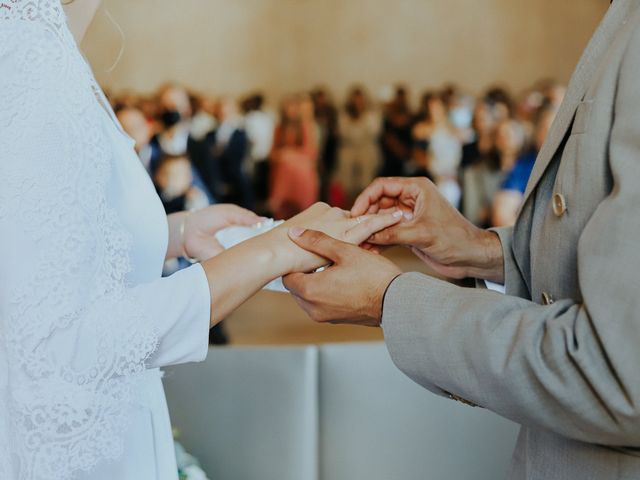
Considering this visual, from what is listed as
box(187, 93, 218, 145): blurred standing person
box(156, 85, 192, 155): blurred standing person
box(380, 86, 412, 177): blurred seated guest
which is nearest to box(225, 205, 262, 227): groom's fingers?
box(156, 85, 192, 155): blurred standing person

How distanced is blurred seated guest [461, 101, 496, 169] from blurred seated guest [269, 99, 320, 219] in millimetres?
2220

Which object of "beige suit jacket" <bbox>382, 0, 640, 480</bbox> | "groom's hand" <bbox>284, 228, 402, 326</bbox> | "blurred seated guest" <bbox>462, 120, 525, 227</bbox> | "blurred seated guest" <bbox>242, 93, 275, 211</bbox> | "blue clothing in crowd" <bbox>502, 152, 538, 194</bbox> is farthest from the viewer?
"blurred seated guest" <bbox>242, 93, 275, 211</bbox>

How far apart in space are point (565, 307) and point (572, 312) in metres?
0.05

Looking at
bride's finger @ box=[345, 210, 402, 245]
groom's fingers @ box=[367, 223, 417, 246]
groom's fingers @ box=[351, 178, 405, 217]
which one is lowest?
groom's fingers @ box=[367, 223, 417, 246]

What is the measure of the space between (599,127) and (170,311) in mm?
836

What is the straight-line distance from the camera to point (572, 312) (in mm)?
1334

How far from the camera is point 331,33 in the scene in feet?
52.6

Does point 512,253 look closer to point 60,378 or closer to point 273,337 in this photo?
point 60,378

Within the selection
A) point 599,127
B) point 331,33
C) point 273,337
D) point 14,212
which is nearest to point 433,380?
point 599,127

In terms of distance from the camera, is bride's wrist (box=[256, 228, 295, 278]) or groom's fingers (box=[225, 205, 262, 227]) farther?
groom's fingers (box=[225, 205, 262, 227])

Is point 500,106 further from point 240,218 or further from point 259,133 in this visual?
point 240,218

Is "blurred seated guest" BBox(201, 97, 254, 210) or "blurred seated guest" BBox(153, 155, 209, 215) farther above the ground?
"blurred seated guest" BBox(153, 155, 209, 215)

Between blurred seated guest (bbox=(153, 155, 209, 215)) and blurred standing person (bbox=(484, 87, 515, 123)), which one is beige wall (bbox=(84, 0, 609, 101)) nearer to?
blurred standing person (bbox=(484, 87, 515, 123))

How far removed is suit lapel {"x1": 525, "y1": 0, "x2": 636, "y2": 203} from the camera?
148 centimetres
